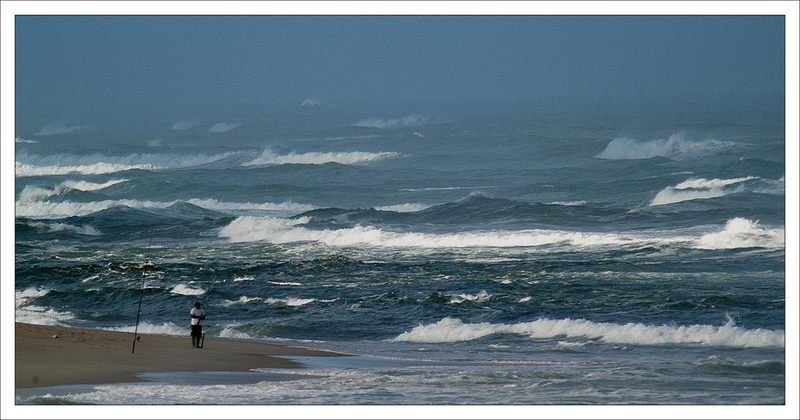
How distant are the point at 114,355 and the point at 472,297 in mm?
4763

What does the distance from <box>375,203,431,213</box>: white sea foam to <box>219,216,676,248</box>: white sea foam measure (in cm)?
52

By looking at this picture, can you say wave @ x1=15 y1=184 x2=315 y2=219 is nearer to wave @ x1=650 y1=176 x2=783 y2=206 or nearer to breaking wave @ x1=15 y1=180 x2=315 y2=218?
breaking wave @ x1=15 y1=180 x2=315 y2=218

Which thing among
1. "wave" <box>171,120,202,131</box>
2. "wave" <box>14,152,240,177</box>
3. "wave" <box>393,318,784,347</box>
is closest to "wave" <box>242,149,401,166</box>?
"wave" <box>14,152,240,177</box>

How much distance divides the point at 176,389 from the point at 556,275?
674 centimetres

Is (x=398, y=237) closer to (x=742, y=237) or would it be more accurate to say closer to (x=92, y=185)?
(x=742, y=237)

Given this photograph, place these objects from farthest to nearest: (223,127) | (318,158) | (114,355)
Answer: (318,158) → (223,127) → (114,355)

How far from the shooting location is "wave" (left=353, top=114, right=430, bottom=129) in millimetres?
16547

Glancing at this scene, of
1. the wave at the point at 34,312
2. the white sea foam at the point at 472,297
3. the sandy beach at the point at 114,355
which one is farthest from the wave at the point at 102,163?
the white sea foam at the point at 472,297

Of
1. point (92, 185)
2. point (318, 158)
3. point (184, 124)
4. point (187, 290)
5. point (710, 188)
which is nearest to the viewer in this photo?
point (187, 290)

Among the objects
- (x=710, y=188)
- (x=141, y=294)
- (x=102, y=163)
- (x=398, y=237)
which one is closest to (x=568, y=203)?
(x=710, y=188)

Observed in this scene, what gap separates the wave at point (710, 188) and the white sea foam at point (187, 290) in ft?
23.4

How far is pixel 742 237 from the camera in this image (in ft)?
49.4

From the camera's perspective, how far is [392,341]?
39.3 feet

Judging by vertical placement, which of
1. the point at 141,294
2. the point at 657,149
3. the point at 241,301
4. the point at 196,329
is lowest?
the point at 196,329
